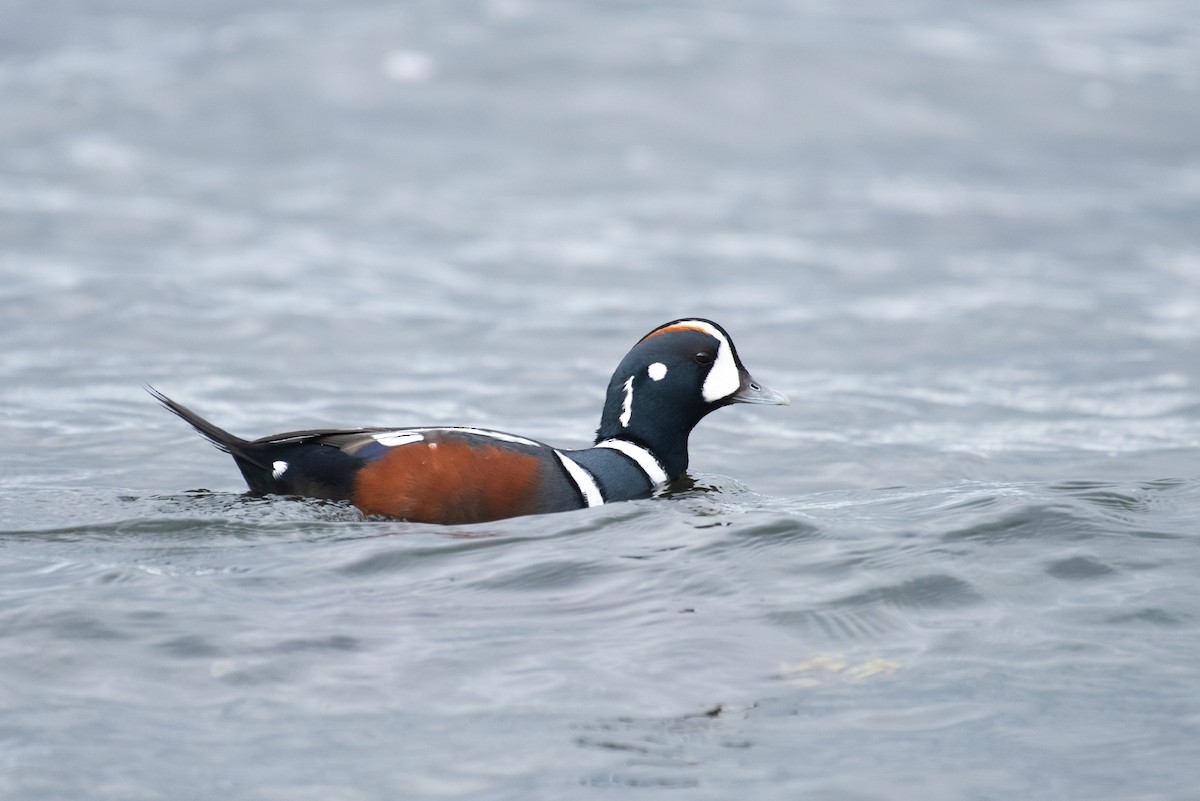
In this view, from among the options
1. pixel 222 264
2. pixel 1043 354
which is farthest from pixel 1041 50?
pixel 222 264

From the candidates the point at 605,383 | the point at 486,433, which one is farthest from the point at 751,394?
the point at 605,383

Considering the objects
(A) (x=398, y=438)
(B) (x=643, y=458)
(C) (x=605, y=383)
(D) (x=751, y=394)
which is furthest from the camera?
(C) (x=605, y=383)

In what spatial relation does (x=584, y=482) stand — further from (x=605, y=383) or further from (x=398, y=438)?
(x=605, y=383)

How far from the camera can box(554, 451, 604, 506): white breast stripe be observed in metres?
7.15

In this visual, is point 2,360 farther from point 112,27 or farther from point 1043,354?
point 112,27

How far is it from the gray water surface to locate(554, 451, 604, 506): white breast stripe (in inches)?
7.4

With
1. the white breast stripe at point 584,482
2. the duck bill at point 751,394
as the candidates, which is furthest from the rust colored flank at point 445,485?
the duck bill at point 751,394

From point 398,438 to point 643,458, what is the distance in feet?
4.40

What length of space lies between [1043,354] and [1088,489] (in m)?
6.40

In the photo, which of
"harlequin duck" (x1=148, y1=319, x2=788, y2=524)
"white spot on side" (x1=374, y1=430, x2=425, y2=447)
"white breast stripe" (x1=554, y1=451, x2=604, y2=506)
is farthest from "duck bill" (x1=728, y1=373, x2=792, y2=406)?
"white spot on side" (x1=374, y1=430, x2=425, y2=447)

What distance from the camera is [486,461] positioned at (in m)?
6.91

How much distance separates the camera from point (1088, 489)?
23.8 feet

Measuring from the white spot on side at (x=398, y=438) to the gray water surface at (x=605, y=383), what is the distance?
353mm

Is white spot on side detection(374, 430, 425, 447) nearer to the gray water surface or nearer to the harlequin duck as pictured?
the harlequin duck
